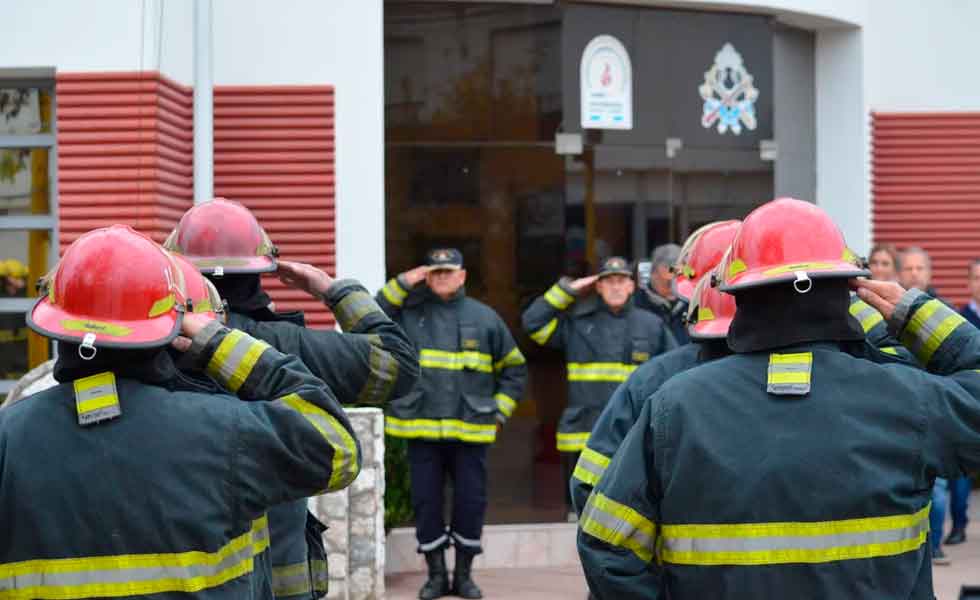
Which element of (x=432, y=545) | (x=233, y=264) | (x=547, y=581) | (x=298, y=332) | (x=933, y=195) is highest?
(x=933, y=195)

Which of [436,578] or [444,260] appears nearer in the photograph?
[436,578]

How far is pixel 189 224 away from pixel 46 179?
545 centimetres

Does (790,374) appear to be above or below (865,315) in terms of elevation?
below

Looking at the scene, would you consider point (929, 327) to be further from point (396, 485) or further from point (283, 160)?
point (283, 160)

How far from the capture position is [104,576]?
3525 mm

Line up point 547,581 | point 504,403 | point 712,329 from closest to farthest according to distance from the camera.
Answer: point 712,329, point 504,403, point 547,581

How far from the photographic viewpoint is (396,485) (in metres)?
10.3

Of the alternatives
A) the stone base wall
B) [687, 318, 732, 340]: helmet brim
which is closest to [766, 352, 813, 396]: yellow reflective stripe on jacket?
[687, 318, 732, 340]: helmet brim

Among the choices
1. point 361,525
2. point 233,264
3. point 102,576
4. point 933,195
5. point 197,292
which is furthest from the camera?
point 933,195

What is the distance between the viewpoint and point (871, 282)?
3.94 meters

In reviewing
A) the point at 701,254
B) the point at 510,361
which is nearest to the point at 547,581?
the point at 510,361

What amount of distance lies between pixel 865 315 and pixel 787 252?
2.36 ft

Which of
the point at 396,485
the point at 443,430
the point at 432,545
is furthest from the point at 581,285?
the point at 432,545

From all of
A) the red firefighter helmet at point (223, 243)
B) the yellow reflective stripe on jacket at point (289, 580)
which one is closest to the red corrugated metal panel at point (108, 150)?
the red firefighter helmet at point (223, 243)
